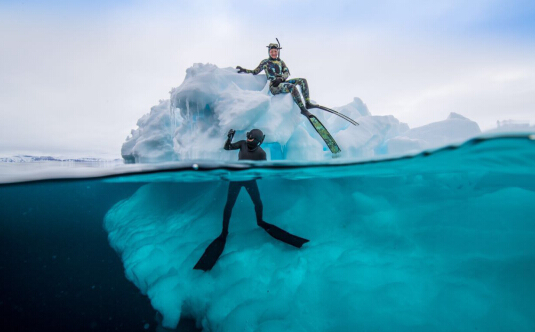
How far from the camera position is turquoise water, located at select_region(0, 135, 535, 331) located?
3459mm

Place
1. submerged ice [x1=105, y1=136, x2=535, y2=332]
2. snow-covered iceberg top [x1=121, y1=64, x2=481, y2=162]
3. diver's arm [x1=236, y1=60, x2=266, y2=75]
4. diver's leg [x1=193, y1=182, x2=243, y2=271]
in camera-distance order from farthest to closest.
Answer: diver's arm [x1=236, y1=60, x2=266, y2=75] < snow-covered iceberg top [x1=121, y1=64, x2=481, y2=162] < diver's leg [x1=193, y1=182, x2=243, y2=271] < submerged ice [x1=105, y1=136, x2=535, y2=332]

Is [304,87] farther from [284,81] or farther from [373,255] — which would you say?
[373,255]

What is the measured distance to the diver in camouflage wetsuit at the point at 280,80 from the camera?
8.02 m

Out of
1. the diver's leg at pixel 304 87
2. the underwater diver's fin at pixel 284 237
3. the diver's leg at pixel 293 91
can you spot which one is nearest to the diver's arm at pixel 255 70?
the diver's leg at pixel 293 91

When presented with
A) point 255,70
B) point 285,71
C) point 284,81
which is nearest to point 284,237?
point 284,81

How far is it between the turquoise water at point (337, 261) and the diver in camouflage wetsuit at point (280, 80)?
3195 mm

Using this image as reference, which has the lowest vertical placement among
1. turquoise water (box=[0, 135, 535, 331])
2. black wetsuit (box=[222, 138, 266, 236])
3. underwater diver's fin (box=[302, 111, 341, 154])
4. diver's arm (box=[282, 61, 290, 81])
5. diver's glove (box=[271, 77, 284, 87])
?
turquoise water (box=[0, 135, 535, 331])

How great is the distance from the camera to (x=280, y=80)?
806cm

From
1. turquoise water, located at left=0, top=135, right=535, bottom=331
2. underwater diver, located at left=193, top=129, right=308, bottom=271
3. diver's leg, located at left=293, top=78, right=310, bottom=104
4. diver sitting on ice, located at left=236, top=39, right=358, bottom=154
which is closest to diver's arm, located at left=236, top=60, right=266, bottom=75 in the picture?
diver sitting on ice, located at left=236, top=39, right=358, bottom=154

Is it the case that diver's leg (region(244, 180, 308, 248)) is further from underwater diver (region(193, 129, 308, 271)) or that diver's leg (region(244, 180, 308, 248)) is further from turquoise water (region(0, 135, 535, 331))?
turquoise water (region(0, 135, 535, 331))

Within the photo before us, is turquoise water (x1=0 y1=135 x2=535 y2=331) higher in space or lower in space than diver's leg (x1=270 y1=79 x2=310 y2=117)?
lower

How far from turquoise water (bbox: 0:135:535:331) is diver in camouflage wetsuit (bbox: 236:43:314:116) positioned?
3.20 metres

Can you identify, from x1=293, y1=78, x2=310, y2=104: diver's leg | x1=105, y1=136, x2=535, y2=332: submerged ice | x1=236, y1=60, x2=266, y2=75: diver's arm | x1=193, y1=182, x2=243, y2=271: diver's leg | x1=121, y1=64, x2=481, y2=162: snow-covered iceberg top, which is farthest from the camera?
x1=236, y1=60, x2=266, y2=75: diver's arm

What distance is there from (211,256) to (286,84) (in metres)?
6.58
